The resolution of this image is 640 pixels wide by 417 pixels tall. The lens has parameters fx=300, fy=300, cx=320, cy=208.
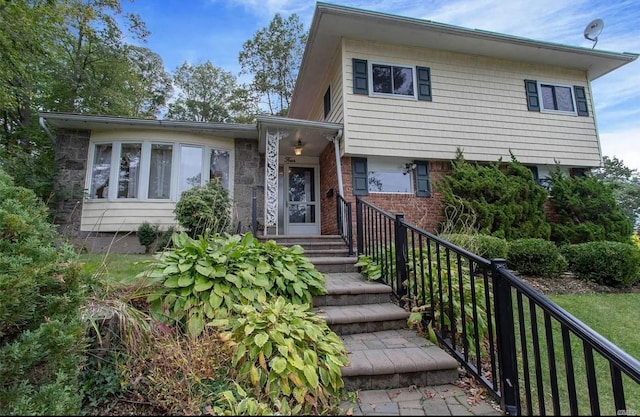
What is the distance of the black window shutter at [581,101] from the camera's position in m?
8.09

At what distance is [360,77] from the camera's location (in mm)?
6844

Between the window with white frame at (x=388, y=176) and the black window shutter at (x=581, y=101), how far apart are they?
5237 mm

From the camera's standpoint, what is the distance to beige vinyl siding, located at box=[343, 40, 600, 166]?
22.5 feet

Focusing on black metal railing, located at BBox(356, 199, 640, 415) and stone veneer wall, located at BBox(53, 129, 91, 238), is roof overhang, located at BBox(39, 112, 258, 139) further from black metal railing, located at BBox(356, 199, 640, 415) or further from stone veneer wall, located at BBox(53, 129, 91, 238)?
black metal railing, located at BBox(356, 199, 640, 415)

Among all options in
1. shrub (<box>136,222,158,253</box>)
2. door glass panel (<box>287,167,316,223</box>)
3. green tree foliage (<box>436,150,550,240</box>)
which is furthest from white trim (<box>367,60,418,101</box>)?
shrub (<box>136,222,158,253</box>)

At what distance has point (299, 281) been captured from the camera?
3.05 metres

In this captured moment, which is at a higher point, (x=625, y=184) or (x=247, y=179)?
(x=625, y=184)

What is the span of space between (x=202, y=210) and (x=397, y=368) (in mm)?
4568

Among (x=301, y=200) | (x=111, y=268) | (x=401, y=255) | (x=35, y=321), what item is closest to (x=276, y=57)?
(x=301, y=200)

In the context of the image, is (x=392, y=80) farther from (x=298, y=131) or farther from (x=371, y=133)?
(x=298, y=131)

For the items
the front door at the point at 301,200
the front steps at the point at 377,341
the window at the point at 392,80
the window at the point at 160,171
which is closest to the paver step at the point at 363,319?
the front steps at the point at 377,341

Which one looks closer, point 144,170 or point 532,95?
point 144,170

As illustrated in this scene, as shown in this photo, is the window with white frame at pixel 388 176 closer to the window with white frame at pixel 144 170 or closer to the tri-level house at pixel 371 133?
the tri-level house at pixel 371 133

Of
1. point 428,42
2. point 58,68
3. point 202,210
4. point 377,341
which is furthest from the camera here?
point 58,68
